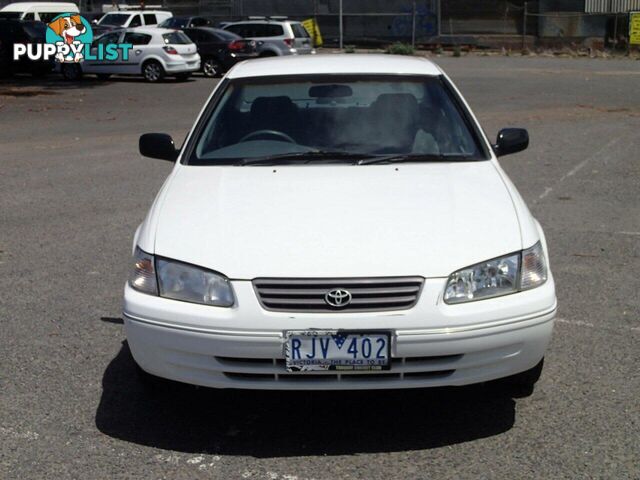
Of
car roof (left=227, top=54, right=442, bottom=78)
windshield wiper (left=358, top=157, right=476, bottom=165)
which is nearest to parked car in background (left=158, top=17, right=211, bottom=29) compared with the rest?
car roof (left=227, top=54, right=442, bottom=78)

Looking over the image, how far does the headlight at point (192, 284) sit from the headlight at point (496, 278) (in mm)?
905

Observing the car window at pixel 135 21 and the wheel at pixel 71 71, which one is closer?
the wheel at pixel 71 71

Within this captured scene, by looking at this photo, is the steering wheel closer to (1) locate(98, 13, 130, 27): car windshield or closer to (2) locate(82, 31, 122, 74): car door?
(2) locate(82, 31, 122, 74): car door

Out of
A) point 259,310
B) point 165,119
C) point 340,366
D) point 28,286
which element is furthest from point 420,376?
point 165,119

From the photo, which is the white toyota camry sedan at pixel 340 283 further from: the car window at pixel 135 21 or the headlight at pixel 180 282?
the car window at pixel 135 21

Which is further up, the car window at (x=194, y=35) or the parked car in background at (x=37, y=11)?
the parked car in background at (x=37, y=11)

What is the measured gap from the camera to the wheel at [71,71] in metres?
28.4

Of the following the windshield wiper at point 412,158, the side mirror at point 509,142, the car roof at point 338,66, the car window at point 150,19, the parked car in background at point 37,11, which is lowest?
the car window at point 150,19

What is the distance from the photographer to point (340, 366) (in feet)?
13.1

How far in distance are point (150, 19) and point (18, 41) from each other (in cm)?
905

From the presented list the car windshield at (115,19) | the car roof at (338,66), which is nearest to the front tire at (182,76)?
the car windshield at (115,19)

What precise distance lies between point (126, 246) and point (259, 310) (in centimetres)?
418

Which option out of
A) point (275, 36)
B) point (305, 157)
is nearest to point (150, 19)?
point (275, 36)

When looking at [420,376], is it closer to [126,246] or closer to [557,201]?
→ [126,246]
